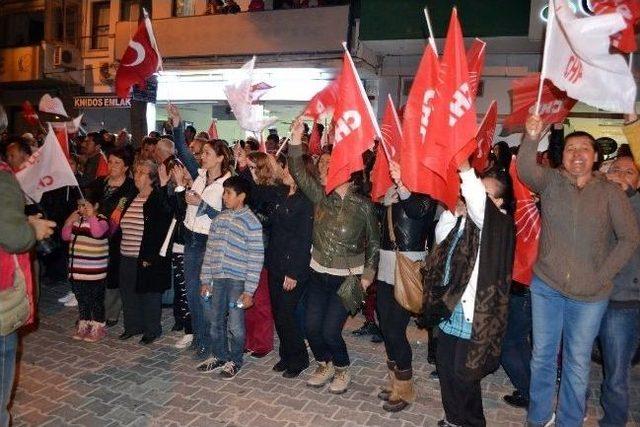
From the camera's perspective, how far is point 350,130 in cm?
422

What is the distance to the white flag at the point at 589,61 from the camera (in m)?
3.49

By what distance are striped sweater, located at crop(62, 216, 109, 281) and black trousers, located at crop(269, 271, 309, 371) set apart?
2.32m

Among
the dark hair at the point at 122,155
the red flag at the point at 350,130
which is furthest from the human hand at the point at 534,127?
the dark hair at the point at 122,155

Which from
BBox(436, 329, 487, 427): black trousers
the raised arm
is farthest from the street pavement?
the raised arm

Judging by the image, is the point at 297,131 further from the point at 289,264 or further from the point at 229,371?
the point at 229,371

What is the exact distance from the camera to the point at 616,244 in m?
3.72

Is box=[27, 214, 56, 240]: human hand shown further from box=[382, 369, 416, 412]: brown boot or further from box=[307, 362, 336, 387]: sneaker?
box=[382, 369, 416, 412]: brown boot

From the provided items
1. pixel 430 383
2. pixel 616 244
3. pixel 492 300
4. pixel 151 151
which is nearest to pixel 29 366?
pixel 151 151

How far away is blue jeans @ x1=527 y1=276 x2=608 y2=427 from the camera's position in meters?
3.79

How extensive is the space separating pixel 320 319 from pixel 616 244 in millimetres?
2638

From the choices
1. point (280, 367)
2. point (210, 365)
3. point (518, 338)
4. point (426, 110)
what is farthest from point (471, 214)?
point (210, 365)

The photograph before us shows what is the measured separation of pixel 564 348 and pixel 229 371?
10.7ft

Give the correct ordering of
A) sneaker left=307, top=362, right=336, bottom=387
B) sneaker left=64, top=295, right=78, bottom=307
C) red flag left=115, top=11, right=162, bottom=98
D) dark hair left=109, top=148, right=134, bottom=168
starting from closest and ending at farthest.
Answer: sneaker left=307, top=362, right=336, bottom=387, dark hair left=109, top=148, right=134, bottom=168, red flag left=115, top=11, right=162, bottom=98, sneaker left=64, top=295, right=78, bottom=307

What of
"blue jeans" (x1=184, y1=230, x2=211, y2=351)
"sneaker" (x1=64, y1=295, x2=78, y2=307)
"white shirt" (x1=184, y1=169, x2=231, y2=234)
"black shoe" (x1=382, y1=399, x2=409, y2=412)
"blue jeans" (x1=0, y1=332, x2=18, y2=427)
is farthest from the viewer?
"sneaker" (x1=64, y1=295, x2=78, y2=307)
